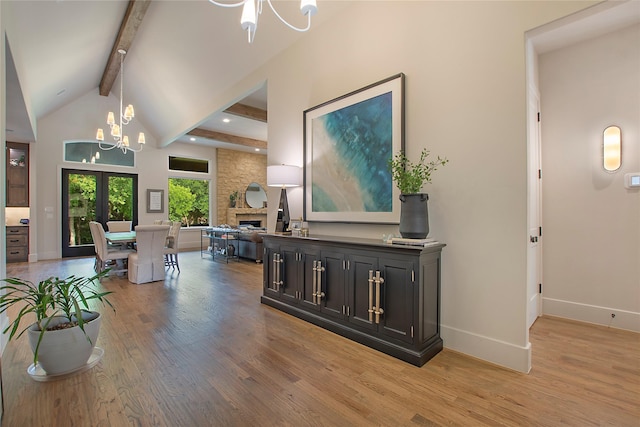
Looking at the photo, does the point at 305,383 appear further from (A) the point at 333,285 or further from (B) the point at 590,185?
(B) the point at 590,185

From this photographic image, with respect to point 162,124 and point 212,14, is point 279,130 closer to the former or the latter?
point 212,14

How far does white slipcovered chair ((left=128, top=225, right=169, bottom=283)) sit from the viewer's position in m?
4.82

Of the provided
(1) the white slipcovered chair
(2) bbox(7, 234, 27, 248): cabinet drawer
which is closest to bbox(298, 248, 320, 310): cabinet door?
(1) the white slipcovered chair

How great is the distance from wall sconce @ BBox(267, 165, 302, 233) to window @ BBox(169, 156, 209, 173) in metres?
6.77

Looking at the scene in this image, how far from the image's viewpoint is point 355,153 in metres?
3.19

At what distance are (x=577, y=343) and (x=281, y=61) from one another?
459 centimetres

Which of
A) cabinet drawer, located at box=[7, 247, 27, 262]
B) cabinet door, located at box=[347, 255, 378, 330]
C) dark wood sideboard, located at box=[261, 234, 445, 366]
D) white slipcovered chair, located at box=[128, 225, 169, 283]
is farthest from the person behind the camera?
cabinet drawer, located at box=[7, 247, 27, 262]

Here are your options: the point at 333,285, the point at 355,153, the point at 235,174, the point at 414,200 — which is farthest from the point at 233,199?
the point at 414,200

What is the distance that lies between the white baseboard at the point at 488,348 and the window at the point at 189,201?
870 centimetres

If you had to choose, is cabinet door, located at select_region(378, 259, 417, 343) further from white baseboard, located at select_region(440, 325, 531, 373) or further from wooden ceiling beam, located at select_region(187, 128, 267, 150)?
wooden ceiling beam, located at select_region(187, 128, 267, 150)

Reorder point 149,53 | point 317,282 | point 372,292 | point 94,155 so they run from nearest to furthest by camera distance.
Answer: point 372,292 < point 317,282 < point 149,53 < point 94,155

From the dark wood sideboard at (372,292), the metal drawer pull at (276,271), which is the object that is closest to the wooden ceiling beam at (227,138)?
the metal drawer pull at (276,271)

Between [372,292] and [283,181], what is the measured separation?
1786 millimetres

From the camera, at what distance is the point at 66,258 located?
7.45m
